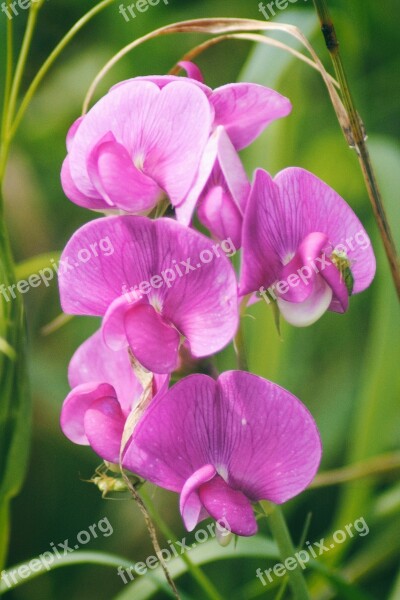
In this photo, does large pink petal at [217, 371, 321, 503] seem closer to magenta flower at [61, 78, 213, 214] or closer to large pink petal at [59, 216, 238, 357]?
large pink petal at [59, 216, 238, 357]

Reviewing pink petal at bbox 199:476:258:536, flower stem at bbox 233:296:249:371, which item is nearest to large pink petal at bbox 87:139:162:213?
flower stem at bbox 233:296:249:371

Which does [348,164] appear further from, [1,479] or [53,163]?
[1,479]

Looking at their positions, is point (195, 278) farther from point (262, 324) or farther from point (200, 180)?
point (262, 324)

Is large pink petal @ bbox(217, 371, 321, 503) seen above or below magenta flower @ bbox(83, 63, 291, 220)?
below

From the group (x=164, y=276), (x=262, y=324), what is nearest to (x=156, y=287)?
(x=164, y=276)

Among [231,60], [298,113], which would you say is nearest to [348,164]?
[298,113]

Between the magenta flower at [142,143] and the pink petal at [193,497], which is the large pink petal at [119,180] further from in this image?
the pink petal at [193,497]

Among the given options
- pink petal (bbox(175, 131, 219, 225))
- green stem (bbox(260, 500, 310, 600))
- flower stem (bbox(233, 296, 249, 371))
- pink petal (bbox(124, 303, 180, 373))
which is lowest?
green stem (bbox(260, 500, 310, 600))
